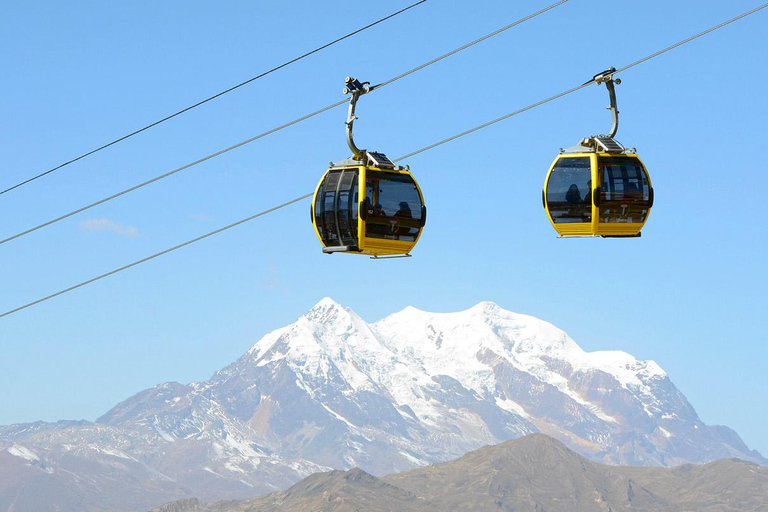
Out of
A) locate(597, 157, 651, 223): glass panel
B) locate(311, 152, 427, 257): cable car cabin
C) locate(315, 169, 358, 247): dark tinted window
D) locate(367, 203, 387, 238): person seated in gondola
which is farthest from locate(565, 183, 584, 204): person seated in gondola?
locate(315, 169, 358, 247): dark tinted window

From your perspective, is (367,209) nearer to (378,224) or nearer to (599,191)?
(378,224)

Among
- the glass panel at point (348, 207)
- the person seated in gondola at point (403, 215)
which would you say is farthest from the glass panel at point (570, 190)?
the glass panel at point (348, 207)

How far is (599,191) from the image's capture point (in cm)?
2884

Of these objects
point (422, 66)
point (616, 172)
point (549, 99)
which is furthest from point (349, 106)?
point (616, 172)

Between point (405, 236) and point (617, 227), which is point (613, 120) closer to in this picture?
point (617, 227)

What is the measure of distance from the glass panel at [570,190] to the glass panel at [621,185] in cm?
33

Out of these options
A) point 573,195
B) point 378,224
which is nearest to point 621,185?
point 573,195

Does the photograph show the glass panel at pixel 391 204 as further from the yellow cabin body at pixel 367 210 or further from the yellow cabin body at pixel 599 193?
the yellow cabin body at pixel 599 193

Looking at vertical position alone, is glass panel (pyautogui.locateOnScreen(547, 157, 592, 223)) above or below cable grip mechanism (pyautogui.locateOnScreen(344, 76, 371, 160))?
below

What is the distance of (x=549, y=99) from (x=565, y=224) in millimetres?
3832

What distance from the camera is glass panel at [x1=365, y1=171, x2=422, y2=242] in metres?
29.1

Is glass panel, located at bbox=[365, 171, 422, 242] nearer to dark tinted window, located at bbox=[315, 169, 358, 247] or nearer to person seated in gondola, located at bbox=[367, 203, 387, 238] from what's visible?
person seated in gondola, located at bbox=[367, 203, 387, 238]

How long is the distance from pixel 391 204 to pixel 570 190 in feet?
13.9

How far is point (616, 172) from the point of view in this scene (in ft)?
94.9
